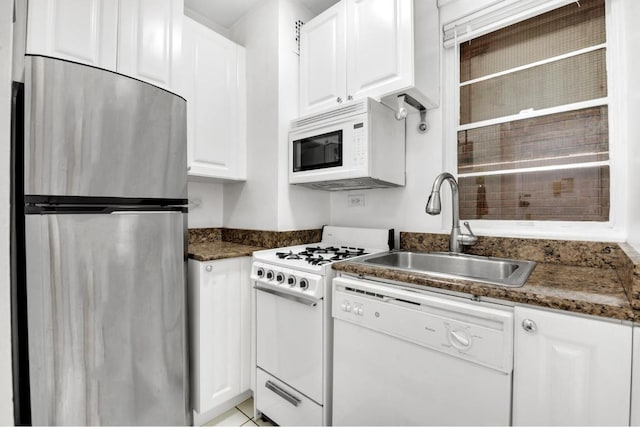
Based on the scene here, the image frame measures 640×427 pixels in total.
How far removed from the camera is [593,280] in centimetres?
106

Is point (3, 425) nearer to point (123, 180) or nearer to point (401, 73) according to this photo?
point (123, 180)

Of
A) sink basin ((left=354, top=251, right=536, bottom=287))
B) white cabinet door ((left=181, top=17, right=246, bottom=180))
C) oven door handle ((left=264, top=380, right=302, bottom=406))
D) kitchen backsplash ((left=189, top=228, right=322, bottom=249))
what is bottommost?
oven door handle ((left=264, top=380, right=302, bottom=406))

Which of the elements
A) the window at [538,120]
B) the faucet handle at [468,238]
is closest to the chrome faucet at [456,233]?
the faucet handle at [468,238]

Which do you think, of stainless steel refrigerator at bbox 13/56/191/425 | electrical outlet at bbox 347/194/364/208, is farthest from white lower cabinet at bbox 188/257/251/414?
electrical outlet at bbox 347/194/364/208

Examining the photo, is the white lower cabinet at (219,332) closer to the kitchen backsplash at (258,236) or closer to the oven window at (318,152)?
the kitchen backsplash at (258,236)

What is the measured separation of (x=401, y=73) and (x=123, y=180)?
1.46m

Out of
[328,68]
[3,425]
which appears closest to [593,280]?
[3,425]

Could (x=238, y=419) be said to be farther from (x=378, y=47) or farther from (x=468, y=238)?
(x=378, y=47)

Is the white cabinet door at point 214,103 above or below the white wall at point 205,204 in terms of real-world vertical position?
above

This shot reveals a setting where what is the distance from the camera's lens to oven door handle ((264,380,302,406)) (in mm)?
1468

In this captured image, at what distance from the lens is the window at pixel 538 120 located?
4.56 feet

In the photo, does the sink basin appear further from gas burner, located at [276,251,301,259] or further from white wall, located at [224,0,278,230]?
white wall, located at [224,0,278,230]

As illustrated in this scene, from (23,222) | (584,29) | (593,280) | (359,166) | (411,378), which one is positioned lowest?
(411,378)

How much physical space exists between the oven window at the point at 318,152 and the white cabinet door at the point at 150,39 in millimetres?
833
